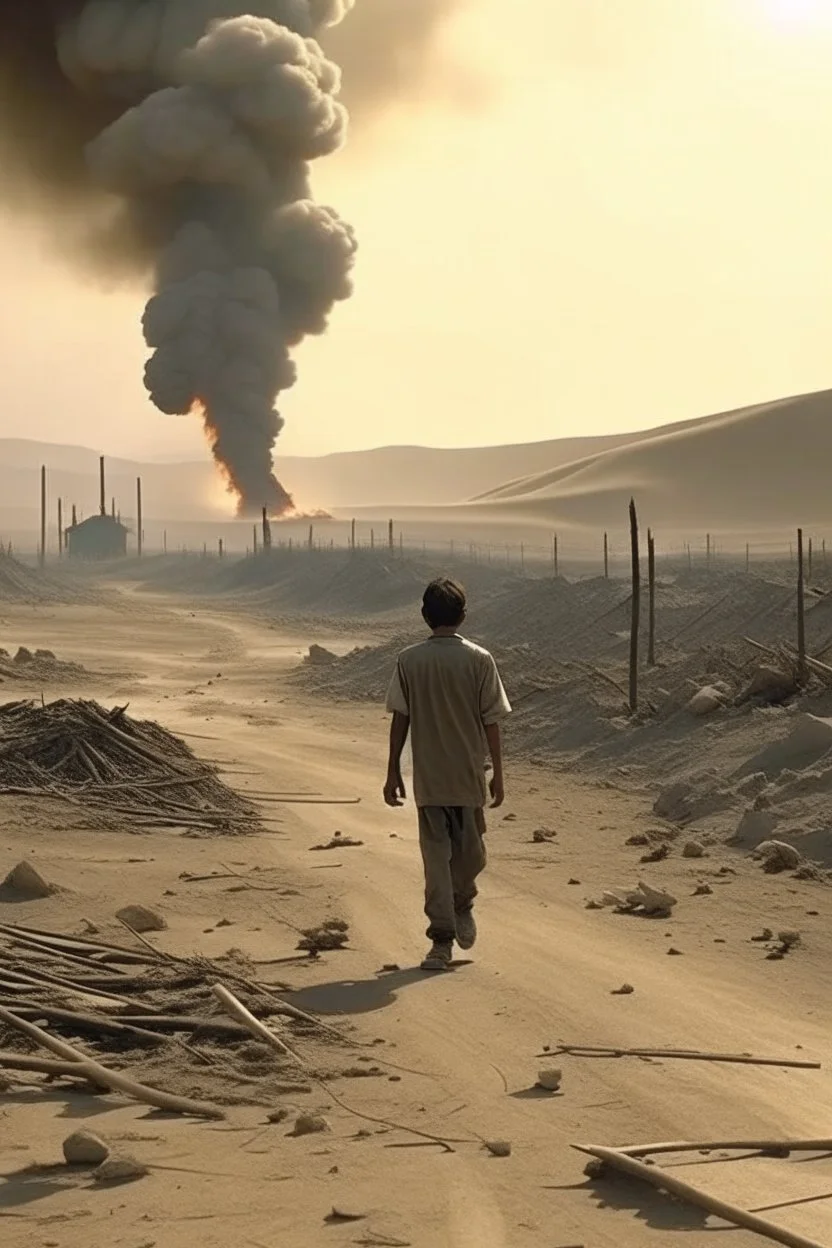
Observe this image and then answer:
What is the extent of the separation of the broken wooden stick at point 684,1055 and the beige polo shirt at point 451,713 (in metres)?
1.45

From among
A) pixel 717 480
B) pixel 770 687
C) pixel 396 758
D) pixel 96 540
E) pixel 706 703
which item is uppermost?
pixel 717 480

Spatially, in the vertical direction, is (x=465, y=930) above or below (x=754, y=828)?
above

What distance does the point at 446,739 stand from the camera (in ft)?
23.7

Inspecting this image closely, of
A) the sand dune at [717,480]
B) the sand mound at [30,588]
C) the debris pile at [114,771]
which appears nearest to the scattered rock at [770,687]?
the debris pile at [114,771]

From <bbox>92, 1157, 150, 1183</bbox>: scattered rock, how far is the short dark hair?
10.3 ft

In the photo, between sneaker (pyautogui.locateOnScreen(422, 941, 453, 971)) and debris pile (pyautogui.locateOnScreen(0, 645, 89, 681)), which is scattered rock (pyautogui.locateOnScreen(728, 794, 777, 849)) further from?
debris pile (pyautogui.locateOnScreen(0, 645, 89, 681))

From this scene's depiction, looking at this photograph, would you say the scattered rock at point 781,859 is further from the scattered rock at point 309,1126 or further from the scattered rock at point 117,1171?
the scattered rock at point 117,1171

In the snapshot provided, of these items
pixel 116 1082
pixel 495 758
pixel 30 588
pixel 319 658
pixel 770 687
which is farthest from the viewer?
pixel 30 588

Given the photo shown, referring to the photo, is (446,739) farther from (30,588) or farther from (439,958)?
(30,588)

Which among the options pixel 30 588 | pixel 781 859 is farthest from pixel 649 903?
pixel 30 588

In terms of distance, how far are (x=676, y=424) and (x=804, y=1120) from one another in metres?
159

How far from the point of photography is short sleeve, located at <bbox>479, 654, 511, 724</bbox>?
23.7ft

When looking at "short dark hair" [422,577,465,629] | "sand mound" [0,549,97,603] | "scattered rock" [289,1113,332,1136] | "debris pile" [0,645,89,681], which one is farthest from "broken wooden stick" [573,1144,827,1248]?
"sand mound" [0,549,97,603]

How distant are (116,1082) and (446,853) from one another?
2.23 m
